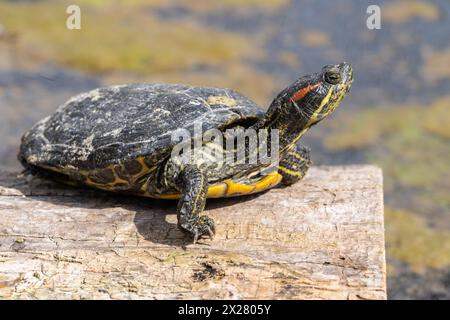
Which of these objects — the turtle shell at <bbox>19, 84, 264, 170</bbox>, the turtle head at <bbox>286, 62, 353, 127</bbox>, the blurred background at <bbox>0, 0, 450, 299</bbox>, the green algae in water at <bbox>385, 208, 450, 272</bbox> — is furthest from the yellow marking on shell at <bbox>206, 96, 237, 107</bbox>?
the green algae in water at <bbox>385, 208, 450, 272</bbox>

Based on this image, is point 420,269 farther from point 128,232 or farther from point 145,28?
point 145,28

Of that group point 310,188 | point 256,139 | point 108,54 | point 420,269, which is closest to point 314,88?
point 256,139

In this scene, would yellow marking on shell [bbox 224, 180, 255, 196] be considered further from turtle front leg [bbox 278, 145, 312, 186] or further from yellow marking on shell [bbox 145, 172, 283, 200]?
turtle front leg [bbox 278, 145, 312, 186]

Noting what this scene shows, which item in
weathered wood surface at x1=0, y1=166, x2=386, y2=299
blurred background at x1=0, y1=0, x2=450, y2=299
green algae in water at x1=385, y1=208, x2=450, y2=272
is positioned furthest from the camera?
blurred background at x1=0, y1=0, x2=450, y2=299

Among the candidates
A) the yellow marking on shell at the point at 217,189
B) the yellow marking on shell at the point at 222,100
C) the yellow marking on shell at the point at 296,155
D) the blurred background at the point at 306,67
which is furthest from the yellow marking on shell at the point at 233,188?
the blurred background at the point at 306,67

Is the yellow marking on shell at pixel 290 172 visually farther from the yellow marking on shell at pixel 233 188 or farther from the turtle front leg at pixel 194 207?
the turtle front leg at pixel 194 207

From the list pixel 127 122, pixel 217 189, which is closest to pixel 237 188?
pixel 217 189

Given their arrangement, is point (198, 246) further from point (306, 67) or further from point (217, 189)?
point (306, 67)
